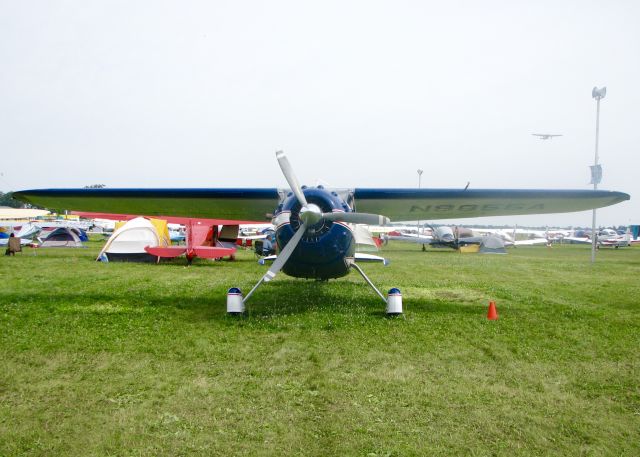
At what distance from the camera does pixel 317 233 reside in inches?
324

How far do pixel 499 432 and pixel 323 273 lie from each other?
527 cm

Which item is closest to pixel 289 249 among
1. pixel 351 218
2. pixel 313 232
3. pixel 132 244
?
pixel 313 232

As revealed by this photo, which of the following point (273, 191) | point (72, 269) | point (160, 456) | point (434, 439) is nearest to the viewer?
point (160, 456)

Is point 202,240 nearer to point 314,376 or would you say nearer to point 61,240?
point 61,240

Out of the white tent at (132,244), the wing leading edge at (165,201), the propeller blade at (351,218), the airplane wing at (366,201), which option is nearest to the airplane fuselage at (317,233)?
the propeller blade at (351,218)

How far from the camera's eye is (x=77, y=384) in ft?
16.6

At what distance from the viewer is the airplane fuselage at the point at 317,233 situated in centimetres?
823

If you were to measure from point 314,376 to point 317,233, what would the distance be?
328cm

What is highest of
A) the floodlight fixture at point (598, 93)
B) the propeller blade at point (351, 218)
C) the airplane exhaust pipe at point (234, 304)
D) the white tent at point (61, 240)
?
the floodlight fixture at point (598, 93)

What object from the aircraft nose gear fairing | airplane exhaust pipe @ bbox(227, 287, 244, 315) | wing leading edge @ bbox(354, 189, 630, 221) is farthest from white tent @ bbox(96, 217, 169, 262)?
the aircraft nose gear fairing

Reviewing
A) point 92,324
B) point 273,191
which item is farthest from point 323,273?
point 92,324

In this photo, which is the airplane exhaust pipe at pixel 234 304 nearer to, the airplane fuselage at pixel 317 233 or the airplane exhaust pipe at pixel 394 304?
the airplane fuselage at pixel 317 233

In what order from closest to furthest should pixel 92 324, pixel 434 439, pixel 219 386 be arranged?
pixel 434 439
pixel 219 386
pixel 92 324

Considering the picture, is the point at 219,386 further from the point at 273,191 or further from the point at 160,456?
the point at 273,191
